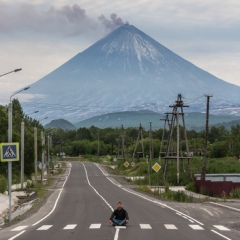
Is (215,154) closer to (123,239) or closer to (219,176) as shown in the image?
(219,176)

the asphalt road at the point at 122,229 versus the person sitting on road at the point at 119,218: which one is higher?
the person sitting on road at the point at 119,218

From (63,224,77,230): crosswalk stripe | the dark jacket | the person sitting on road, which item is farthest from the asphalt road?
the dark jacket

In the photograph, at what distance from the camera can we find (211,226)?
2719 cm

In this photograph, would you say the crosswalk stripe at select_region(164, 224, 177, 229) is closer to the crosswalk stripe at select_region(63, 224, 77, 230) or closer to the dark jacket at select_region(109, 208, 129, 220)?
the dark jacket at select_region(109, 208, 129, 220)

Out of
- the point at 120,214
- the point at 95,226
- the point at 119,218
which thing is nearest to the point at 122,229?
the point at 119,218

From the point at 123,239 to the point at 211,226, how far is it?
6.99 m

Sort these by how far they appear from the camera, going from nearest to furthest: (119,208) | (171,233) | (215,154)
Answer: (171,233)
(119,208)
(215,154)

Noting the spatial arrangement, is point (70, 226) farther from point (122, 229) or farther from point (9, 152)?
point (9, 152)

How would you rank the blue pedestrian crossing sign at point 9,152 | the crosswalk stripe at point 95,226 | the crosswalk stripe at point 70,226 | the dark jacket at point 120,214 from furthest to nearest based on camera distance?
1. the blue pedestrian crossing sign at point 9,152
2. the dark jacket at point 120,214
3. the crosswalk stripe at point 95,226
4. the crosswalk stripe at point 70,226

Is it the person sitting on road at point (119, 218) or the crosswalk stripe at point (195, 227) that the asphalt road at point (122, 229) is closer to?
the crosswalk stripe at point (195, 227)

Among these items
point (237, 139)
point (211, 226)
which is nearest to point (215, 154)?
point (237, 139)

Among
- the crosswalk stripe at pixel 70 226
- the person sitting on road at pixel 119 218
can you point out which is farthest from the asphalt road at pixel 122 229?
the person sitting on road at pixel 119 218

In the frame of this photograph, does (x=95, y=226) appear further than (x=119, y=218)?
Yes

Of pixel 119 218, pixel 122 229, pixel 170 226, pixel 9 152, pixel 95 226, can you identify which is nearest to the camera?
pixel 122 229
